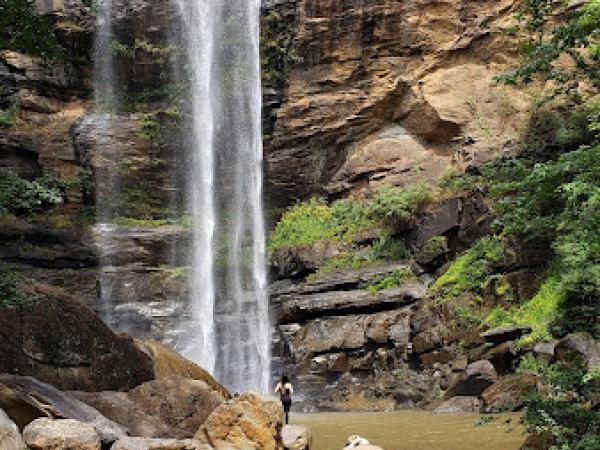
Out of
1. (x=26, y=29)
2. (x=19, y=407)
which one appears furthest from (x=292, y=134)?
(x=19, y=407)

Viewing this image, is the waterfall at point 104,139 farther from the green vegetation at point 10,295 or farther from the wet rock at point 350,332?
the green vegetation at point 10,295

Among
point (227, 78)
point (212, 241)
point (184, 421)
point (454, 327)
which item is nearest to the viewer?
point (184, 421)

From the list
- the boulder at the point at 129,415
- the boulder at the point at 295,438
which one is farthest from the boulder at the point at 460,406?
the boulder at the point at 129,415

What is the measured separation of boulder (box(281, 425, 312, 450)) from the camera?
9539 mm

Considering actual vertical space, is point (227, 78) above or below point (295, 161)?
above

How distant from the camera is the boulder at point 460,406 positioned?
14.4m

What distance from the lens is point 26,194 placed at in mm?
8570

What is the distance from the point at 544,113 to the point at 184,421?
678 inches

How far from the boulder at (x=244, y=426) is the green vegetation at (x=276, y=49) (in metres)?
21.3

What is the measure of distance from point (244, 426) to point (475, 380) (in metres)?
7.44

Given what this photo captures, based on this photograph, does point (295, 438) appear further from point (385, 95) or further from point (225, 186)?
point (225, 186)

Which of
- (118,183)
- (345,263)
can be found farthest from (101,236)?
(345,263)

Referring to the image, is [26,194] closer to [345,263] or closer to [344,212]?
[345,263]

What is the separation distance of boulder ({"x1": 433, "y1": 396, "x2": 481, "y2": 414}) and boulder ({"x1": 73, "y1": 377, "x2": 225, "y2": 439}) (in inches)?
215
